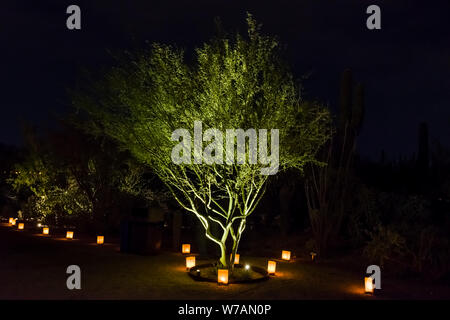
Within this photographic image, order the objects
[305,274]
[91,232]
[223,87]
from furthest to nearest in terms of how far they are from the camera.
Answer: [91,232]
[305,274]
[223,87]

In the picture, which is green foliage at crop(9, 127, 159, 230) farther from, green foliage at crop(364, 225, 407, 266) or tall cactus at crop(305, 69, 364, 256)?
green foliage at crop(364, 225, 407, 266)

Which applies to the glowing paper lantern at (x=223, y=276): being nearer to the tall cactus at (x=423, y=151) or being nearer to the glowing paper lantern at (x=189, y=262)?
the glowing paper lantern at (x=189, y=262)

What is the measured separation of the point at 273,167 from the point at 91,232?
9.29m

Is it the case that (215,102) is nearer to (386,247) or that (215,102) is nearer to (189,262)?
(189,262)

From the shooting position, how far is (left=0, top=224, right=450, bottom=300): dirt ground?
7324 mm

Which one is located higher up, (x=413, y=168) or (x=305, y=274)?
(x=413, y=168)

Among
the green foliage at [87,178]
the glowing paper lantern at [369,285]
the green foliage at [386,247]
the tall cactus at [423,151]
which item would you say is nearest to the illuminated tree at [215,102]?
the glowing paper lantern at [369,285]

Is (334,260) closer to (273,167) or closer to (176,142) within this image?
(273,167)

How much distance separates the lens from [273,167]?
8.57 metres

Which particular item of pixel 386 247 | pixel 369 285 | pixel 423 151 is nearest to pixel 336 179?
pixel 386 247

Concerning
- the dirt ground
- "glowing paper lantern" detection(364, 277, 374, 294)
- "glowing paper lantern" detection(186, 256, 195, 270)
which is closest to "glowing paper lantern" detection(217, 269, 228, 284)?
the dirt ground

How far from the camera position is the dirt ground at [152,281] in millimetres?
7324

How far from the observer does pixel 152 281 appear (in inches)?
324
